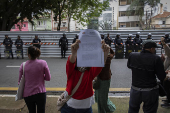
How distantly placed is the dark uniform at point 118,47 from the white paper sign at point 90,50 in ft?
30.9

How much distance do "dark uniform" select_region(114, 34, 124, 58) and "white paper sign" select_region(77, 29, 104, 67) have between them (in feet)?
30.9

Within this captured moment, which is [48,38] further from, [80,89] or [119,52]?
[80,89]

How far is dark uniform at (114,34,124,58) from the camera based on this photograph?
1090 centimetres

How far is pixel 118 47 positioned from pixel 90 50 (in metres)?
9.62

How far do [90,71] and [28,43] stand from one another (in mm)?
11230

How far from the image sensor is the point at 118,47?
36.1 feet

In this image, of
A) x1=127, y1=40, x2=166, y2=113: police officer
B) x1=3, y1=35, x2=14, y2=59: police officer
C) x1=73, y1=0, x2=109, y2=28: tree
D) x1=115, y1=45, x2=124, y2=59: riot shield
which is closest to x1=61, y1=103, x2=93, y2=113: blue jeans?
x1=127, y1=40, x2=166, y2=113: police officer

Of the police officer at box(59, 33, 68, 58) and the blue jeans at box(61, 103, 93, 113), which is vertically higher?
the police officer at box(59, 33, 68, 58)

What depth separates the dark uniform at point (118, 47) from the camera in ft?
35.8

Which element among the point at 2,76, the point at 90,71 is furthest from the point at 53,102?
Result: the point at 2,76

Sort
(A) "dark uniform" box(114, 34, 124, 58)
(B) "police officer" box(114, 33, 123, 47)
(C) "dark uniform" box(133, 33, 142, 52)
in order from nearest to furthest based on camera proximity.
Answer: (A) "dark uniform" box(114, 34, 124, 58)
(C) "dark uniform" box(133, 33, 142, 52)
(B) "police officer" box(114, 33, 123, 47)

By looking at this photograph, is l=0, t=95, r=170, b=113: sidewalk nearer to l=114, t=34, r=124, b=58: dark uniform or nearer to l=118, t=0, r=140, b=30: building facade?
l=114, t=34, r=124, b=58: dark uniform

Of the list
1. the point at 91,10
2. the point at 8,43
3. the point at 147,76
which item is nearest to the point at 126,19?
the point at 91,10

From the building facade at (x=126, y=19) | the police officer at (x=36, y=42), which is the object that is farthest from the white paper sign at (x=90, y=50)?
the building facade at (x=126, y=19)
